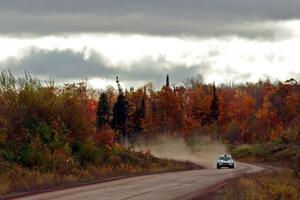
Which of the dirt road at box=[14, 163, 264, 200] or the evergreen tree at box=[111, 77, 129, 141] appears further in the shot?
the evergreen tree at box=[111, 77, 129, 141]

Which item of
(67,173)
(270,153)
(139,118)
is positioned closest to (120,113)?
(139,118)

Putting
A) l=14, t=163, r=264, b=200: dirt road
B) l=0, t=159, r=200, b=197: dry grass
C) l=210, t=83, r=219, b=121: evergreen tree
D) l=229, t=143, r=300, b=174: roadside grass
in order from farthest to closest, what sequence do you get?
l=210, t=83, r=219, b=121: evergreen tree, l=229, t=143, r=300, b=174: roadside grass, l=0, t=159, r=200, b=197: dry grass, l=14, t=163, r=264, b=200: dirt road

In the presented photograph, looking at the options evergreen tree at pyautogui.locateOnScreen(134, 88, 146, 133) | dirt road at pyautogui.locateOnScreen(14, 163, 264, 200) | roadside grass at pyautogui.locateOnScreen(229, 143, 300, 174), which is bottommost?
roadside grass at pyautogui.locateOnScreen(229, 143, 300, 174)

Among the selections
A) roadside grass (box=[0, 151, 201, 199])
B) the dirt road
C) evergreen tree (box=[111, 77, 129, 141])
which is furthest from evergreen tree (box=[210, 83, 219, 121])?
the dirt road

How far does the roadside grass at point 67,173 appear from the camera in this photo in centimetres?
2969

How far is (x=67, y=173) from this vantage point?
122ft

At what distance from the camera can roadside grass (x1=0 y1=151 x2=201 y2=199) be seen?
2969 cm

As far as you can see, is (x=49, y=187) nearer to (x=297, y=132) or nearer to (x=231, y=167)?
(x=231, y=167)

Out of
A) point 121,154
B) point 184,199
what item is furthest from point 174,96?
point 184,199

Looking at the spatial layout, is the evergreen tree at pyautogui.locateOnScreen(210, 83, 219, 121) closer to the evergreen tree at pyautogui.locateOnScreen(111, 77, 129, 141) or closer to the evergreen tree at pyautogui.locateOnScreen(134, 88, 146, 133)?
the evergreen tree at pyautogui.locateOnScreen(134, 88, 146, 133)

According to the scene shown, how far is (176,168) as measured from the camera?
2196 inches

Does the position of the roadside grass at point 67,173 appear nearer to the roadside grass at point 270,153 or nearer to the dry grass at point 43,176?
the dry grass at point 43,176

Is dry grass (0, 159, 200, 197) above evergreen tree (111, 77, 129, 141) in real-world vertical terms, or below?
below

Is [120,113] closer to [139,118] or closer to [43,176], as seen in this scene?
[139,118]
